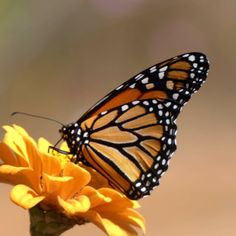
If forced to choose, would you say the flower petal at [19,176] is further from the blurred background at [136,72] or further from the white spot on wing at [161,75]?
the blurred background at [136,72]

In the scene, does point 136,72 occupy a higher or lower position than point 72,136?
higher

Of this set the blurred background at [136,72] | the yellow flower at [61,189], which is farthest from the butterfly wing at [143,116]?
the blurred background at [136,72]

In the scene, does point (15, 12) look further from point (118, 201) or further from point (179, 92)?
point (118, 201)

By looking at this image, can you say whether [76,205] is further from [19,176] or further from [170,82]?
[170,82]

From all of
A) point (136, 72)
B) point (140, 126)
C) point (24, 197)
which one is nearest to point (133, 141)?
point (140, 126)

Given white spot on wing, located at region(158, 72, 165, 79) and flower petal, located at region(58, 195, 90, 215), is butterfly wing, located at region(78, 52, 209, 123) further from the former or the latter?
flower petal, located at region(58, 195, 90, 215)

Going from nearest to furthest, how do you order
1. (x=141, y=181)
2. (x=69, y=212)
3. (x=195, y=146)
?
(x=69, y=212)
(x=141, y=181)
(x=195, y=146)

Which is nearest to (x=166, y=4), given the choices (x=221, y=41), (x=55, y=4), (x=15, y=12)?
(x=221, y=41)
